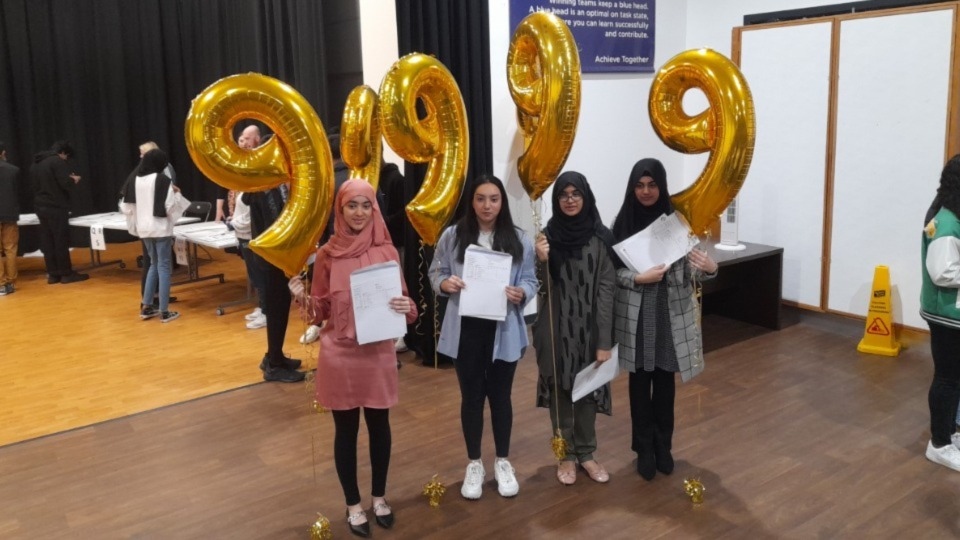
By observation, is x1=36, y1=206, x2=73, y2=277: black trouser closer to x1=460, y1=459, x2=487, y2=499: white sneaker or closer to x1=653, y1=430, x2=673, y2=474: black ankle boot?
x1=460, y1=459, x2=487, y2=499: white sneaker

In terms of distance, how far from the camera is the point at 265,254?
237cm

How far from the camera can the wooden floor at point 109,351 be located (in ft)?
13.4

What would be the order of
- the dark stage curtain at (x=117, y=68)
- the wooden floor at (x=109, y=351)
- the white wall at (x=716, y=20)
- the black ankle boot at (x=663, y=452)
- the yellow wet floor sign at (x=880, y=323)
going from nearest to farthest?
the black ankle boot at (x=663, y=452)
the wooden floor at (x=109, y=351)
the yellow wet floor sign at (x=880, y=323)
the white wall at (x=716, y=20)
the dark stage curtain at (x=117, y=68)

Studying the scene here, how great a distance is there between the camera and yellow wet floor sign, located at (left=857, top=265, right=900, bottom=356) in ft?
15.1

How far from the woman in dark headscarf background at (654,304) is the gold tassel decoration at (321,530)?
1.22 meters

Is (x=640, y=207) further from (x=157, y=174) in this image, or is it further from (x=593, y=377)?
(x=157, y=174)

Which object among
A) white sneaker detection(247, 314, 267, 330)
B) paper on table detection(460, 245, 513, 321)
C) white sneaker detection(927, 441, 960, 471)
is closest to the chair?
white sneaker detection(247, 314, 267, 330)

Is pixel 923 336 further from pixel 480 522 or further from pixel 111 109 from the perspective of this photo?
pixel 111 109

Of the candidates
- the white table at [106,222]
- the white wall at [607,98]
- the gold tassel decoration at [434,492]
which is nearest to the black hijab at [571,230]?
the gold tassel decoration at [434,492]

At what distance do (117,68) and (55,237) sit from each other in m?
2.48

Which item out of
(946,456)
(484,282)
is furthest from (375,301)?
(946,456)

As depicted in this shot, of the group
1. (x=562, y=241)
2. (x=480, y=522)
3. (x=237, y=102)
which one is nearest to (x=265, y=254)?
(x=237, y=102)

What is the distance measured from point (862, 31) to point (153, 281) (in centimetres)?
512

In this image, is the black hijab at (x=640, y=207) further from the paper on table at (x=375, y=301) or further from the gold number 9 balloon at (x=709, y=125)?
the paper on table at (x=375, y=301)
